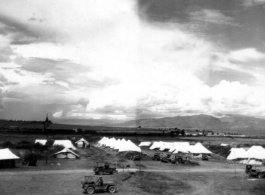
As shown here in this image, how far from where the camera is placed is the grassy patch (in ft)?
99.3

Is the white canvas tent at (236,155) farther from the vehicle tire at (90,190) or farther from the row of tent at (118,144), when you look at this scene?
the vehicle tire at (90,190)

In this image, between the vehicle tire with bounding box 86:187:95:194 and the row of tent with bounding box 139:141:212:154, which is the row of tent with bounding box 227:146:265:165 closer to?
the row of tent with bounding box 139:141:212:154

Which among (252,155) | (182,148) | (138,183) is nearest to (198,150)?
(182,148)

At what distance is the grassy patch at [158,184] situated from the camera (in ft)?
99.3

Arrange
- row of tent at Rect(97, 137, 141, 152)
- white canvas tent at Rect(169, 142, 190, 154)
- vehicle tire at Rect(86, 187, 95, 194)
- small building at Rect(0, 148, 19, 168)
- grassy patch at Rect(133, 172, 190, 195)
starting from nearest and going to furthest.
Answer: vehicle tire at Rect(86, 187, 95, 194)
grassy patch at Rect(133, 172, 190, 195)
small building at Rect(0, 148, 19, 168)
row of tent at Rect(97, 137, 141, 152)
white canvas tent at Rect(169, 142, 190, 154)

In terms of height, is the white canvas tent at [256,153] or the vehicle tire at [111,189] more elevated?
the white canvas tent at [256,153]

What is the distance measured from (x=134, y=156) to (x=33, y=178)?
26.4 metres

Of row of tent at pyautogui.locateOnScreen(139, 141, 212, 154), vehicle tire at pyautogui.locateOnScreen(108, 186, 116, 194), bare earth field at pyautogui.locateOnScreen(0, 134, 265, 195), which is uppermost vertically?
row of tent at pyautogui.locateOnScreen(139, 141, 212, 154)

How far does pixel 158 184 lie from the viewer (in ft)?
110

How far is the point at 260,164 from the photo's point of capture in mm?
53906

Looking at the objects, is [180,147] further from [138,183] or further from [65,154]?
[138,183]

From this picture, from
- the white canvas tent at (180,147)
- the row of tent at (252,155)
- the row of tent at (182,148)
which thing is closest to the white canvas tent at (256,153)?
the row of tent at (252,155)

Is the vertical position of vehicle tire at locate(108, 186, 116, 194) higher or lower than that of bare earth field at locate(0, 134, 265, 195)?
higher

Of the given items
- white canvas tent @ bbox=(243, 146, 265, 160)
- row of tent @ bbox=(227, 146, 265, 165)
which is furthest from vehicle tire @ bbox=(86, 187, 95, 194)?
white canvas tent @ bbox=(243, 146, 265, 160)
